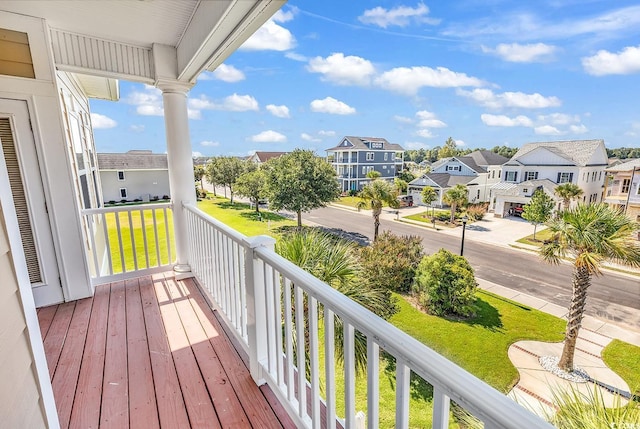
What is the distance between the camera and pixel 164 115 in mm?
3168

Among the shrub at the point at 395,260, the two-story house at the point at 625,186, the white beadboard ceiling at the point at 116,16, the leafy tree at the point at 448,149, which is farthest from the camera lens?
the leafy tree at the point at 448,149

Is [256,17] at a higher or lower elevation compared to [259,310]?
higher

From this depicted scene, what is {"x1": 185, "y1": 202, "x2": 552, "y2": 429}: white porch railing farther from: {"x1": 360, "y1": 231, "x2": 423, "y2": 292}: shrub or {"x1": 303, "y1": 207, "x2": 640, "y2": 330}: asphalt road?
{"x1": 303, "y1": 207, "x2": 640, "y2": 330}: asphalt road

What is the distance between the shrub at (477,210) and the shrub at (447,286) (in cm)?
1423

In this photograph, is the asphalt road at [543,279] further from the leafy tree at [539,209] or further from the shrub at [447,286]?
the shrub at [447,286]

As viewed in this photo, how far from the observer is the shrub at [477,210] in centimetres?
2214

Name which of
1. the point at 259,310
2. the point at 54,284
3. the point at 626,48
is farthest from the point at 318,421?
the point at 626,48

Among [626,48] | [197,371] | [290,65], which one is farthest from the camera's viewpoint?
[290,65]

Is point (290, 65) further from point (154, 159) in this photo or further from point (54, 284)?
A: point (54, 284)

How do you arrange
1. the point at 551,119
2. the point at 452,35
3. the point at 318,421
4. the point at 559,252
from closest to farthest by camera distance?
the point at 318,421, the point at 559,252, the point at 551,119, the point at 452,35

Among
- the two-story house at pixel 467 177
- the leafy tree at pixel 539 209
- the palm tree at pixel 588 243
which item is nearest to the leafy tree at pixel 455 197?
the two-story house at pixel 467 177

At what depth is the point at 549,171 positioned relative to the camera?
20.9 metres

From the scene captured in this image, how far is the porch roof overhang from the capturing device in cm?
187

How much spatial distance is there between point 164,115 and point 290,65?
46937 millimetres
